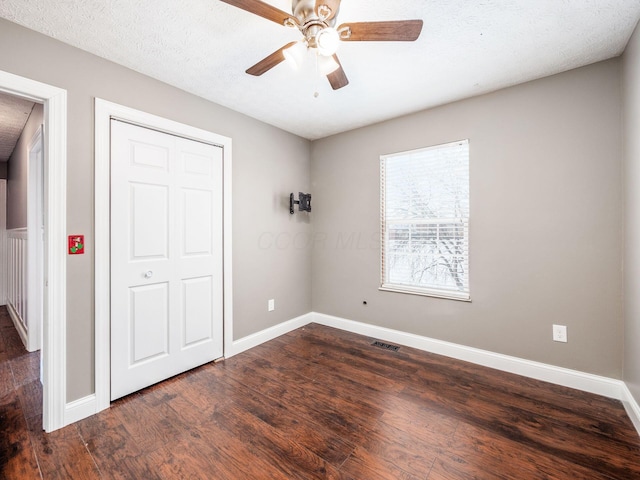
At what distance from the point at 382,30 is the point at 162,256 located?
90.2 inches

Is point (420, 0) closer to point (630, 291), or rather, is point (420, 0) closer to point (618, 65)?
point (618, 65)

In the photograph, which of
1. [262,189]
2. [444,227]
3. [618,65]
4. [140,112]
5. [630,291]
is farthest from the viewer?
[262,189]

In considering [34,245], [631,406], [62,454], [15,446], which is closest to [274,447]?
[62,454]

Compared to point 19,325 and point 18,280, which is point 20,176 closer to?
point 18,280

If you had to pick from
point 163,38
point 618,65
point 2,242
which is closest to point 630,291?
point 618,65

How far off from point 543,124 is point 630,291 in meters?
1.42

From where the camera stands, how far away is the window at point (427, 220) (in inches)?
110

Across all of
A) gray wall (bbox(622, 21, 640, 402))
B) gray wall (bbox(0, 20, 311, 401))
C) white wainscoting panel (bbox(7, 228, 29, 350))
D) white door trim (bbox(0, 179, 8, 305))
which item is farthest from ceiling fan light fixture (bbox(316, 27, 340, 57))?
white door trim (bbox(0, 179, 8, 305))

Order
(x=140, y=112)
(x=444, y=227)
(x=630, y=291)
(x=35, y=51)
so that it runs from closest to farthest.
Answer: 1. (x=35, y=51)
2. (x=630, y=291)
3. (x=140, y=112)
4. (x=444, y=227)

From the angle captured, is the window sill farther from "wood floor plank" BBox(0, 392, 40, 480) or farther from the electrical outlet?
"wood floor plank" BBox(0, 392, 40, 480)

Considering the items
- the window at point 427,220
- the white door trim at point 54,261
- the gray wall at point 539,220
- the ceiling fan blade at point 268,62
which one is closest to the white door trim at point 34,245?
the white door trim at point 54,261

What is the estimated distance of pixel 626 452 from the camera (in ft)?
5.21

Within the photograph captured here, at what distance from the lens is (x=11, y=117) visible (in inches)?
117

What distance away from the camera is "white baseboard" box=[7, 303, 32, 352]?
10.1 ft
